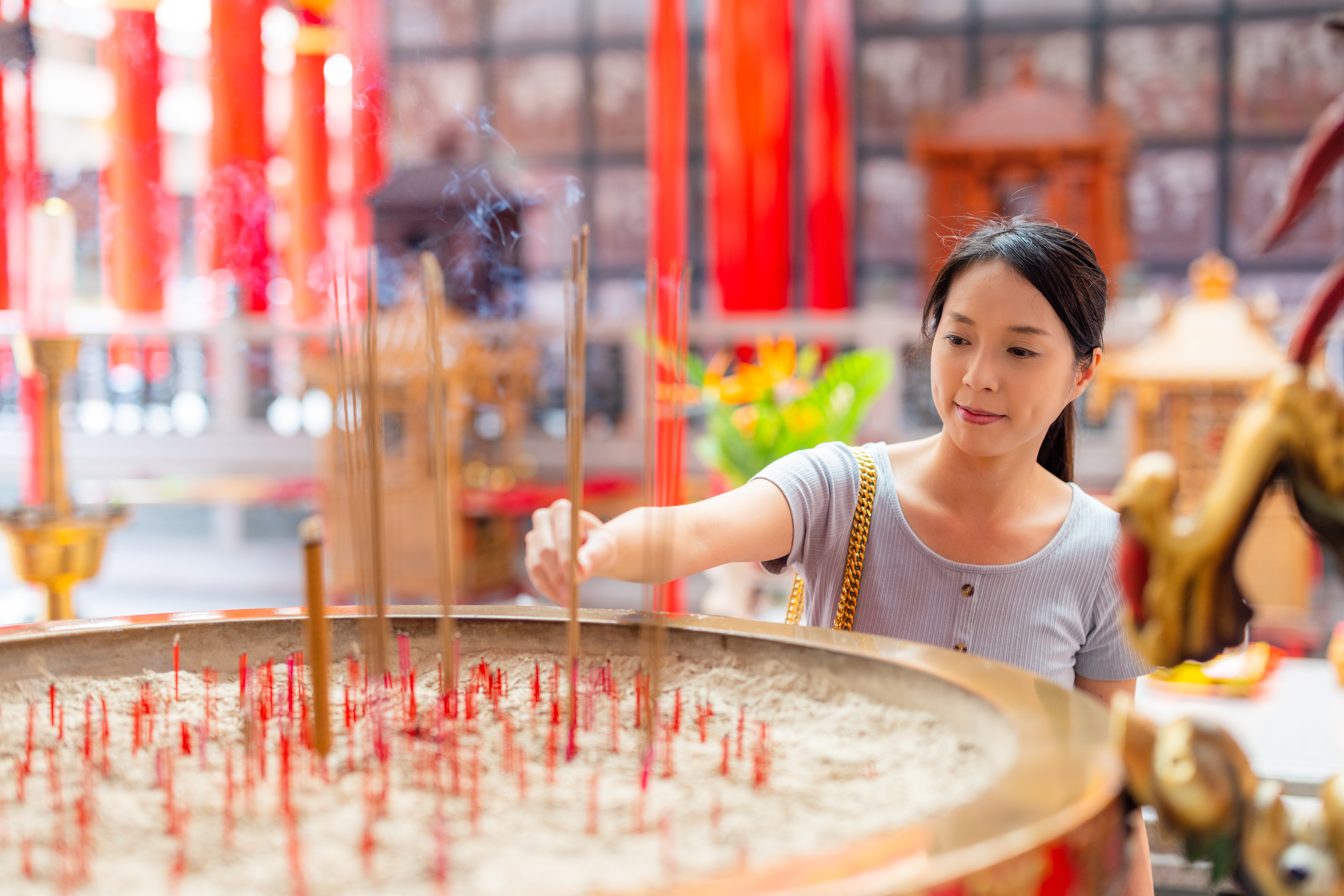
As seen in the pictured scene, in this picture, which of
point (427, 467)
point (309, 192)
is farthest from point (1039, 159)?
point (309, 192)

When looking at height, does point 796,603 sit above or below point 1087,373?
below

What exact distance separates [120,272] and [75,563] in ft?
15.1

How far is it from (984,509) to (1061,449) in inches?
6.3

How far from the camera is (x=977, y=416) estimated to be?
102cm

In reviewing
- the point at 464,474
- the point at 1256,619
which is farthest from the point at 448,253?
the point at 1256,619

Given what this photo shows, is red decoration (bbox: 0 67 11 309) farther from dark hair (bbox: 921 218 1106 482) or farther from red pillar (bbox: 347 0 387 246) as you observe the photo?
dark hair (bbox: 921 218 1106 482)

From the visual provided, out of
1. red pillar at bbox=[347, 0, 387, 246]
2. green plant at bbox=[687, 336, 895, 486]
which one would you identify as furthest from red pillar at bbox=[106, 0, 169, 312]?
green plant at bbox=[687, 336, 895, 486]

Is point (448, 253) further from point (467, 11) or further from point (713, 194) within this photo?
point (467, 11)

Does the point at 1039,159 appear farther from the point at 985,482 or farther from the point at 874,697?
the point at 874,697

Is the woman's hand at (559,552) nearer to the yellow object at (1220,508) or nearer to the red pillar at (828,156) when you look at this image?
the yellow object at (1220,508)

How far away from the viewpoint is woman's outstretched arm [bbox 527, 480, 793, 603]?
0.85 metres

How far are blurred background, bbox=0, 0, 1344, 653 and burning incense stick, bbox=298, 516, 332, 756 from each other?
9.03ft

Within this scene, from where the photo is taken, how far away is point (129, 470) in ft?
17.3

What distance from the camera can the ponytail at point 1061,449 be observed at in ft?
4.00
